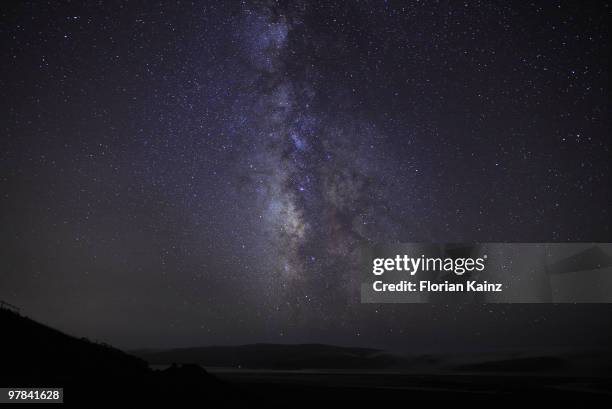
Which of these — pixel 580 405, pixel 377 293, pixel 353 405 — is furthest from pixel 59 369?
pixel 580 405

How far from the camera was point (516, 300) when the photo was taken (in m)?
23.7

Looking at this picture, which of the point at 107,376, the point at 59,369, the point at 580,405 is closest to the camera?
the point at 107,376

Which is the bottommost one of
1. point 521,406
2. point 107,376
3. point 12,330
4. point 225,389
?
point 521,406

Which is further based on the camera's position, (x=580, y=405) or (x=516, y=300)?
(x=580, y=405)

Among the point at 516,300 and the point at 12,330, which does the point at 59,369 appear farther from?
the point at 516,300

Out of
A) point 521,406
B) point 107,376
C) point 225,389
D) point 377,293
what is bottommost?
point 521,406

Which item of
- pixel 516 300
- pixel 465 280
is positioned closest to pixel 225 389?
pixel 465 280

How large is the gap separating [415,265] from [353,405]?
5186 cm

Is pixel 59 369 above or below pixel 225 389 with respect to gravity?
above

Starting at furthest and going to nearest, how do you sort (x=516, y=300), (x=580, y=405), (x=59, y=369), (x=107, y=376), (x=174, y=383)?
(x=580, y=405) < (x=516, y=300) < (x=174, y=383) < (x=59, y=369) < (x=107, y=376)

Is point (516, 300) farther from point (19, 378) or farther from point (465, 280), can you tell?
point (19, 378)

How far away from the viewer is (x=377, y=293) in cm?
2275

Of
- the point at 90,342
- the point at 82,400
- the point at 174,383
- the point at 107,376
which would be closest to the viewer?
the point at 82,400

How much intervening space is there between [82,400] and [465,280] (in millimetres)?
17493
